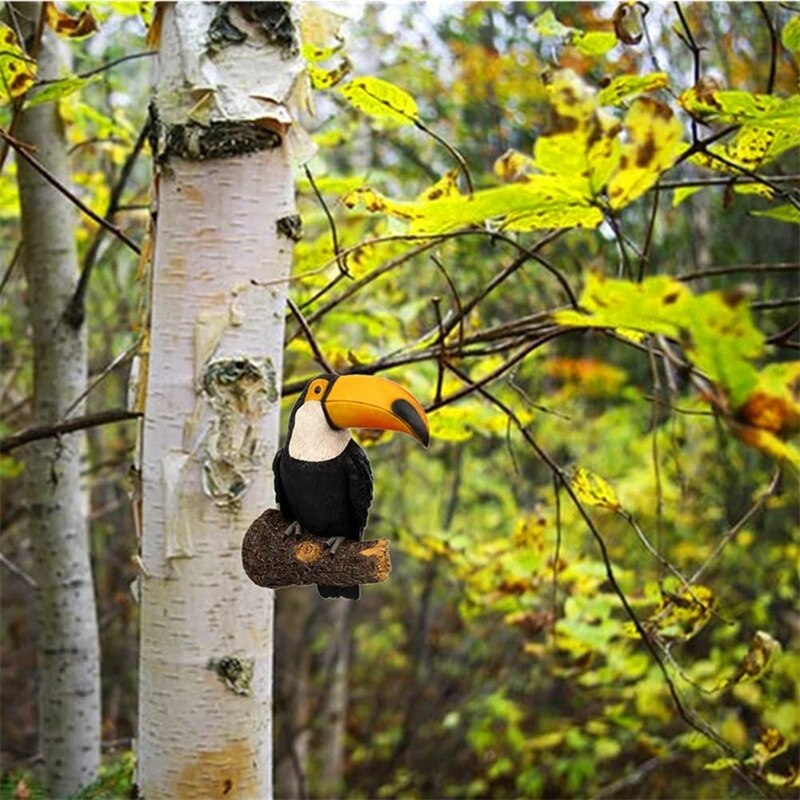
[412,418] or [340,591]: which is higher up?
[412,418]

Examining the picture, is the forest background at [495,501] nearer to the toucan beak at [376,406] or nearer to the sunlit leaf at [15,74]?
the sunlit leaf at [15,74]

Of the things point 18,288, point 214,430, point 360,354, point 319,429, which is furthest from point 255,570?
point 18,288

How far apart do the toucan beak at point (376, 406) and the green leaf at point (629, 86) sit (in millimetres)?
465

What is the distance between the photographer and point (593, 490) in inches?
39.6

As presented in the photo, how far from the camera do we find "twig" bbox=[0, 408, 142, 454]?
958 millimetres

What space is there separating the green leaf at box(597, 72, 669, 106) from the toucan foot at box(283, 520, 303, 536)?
503mm

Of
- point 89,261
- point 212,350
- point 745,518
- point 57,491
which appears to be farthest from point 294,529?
point 57,491

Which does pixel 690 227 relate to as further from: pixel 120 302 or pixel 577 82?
pixel 577 82

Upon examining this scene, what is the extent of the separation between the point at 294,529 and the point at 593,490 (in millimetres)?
460

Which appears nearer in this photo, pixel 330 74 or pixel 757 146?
pixel 757 146

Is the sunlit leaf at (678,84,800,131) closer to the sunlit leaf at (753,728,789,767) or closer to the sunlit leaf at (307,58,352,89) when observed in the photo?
the sunlit leaf at (307,58,352,89)

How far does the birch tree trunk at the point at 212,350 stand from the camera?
80 centimetres

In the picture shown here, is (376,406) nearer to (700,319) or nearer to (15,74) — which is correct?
(700,319)

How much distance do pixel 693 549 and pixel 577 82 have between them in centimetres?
345
